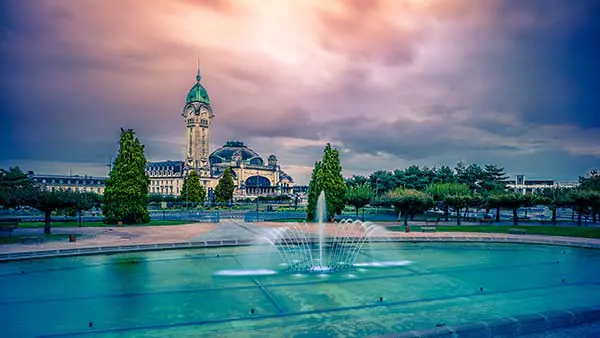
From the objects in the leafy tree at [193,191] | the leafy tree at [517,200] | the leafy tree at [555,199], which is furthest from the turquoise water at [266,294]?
the leafy tree at [193,191]

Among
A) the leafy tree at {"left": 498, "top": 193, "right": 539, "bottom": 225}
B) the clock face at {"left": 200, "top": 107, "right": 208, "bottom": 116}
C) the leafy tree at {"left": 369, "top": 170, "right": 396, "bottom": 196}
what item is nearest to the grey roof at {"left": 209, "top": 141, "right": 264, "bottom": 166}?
the clock face at {"left": 200, "top": 107, "right": 208, "bottom": 116}

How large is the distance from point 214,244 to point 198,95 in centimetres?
10438

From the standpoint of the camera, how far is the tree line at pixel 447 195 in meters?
30.0

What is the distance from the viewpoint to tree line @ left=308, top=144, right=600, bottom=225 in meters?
30.0

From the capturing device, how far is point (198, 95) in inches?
4636

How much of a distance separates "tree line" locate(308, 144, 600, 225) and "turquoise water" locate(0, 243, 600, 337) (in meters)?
14.6

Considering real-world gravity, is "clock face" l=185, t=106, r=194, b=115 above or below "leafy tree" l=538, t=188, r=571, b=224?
above

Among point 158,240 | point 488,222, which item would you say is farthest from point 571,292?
point 488,222

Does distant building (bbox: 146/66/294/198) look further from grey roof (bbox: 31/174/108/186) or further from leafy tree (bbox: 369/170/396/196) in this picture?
leafy tree (bbox: 369/170/396/196)

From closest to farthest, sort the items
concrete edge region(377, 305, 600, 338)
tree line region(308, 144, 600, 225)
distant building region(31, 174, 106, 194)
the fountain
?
1. concrete edge region(377, 305, 600, 338)
2. the fountain
3. tree line region(308, 144, 600, 225)
4. distant building region(31, 174, 106, 194)

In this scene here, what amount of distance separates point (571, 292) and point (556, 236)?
1422 cm

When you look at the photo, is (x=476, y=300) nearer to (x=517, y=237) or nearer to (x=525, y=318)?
(x=525, y=318)

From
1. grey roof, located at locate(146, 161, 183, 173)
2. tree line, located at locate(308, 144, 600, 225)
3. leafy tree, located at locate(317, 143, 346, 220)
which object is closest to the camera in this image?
tree line, located at locate(308, 144, 600, 225)

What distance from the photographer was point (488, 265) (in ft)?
51.5
